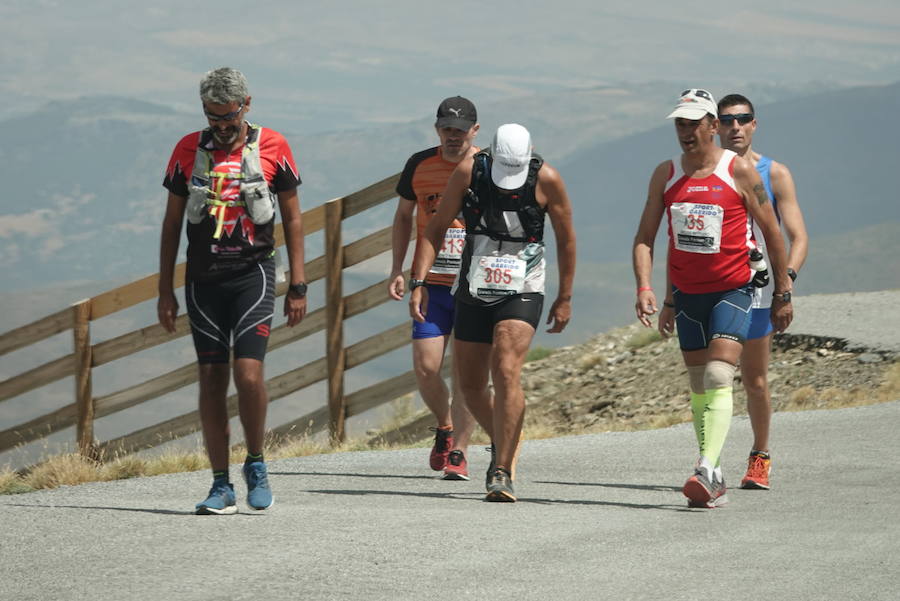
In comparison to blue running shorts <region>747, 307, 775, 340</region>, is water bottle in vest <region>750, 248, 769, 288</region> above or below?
above

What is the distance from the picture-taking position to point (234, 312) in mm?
6055

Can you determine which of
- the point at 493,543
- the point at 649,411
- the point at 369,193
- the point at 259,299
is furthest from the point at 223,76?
the point at 649,411

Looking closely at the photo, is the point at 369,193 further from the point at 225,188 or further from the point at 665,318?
the point at 225,188

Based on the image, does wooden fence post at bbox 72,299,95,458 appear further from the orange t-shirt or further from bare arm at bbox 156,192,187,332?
bare arm at bbox 156,192,187,332

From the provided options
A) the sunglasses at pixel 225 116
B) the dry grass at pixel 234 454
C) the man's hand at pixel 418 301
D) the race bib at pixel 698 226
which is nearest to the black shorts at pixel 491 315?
the man's hand at pixel 418 301

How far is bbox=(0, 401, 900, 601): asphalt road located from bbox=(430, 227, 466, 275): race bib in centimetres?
118

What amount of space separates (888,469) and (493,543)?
11.7ft

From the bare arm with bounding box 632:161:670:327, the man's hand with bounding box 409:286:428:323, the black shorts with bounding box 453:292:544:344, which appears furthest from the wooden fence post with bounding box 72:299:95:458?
the bare arm with bounding box 632:161:670:327

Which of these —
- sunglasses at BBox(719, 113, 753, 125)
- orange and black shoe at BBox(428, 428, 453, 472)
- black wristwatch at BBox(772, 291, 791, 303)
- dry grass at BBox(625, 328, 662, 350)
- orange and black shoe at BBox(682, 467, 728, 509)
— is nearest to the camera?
orange and black shoe at BBox(682, 467, 728, 509)

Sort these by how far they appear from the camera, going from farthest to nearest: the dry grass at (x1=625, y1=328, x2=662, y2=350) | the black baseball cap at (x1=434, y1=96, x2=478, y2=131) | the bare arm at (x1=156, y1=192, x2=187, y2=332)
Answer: the dry grass at (x1=625, y1=328, x2=662, y2=350), the black baseball cap at (x1=434, y1=96, x2=478, y2=131), the bare arm at (x1=156, y1=192, x2=187, y2=332)

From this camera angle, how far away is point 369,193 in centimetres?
1008

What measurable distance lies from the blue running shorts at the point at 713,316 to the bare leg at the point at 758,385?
1.90 feet

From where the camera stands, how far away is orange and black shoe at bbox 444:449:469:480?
777 centimetres

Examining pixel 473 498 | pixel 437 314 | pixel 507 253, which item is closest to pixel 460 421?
pixel 437 314
